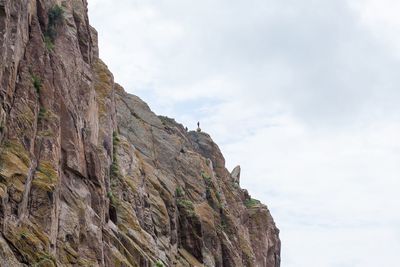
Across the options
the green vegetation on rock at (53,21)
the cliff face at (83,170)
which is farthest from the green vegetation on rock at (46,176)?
the green vegetation on rock at (53,21)

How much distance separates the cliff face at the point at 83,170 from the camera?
1248 inches

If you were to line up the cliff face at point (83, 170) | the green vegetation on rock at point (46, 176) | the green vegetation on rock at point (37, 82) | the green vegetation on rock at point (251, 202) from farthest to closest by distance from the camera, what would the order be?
1. the green vegetation on rock at point (251, 202)
2. the green vegetation on rock at point (37, 82)
3. the green vegetation on rock at point (46, 176)
4. the cliff face at point (83, 170)

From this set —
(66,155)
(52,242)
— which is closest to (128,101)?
(66,155)

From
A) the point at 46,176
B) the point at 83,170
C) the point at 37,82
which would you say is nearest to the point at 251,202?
the point at 83,170

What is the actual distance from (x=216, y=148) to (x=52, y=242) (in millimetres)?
53593

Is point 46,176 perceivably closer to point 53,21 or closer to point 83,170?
point 83,170

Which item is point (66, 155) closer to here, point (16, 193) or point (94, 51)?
point (16, 193)

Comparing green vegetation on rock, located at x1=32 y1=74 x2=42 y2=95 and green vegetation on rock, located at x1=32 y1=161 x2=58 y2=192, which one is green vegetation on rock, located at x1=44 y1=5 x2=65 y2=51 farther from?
green vegetation on rock, located at x1=32 y1=161 x2=58 y2=192

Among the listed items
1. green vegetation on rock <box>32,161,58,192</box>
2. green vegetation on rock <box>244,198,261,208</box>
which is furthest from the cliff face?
green vegetation on rock <box>244,198,261,208</box>

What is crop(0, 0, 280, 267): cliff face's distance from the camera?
31688 millimetres

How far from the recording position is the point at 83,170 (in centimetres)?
3897

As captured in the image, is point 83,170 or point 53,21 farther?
point 53,21

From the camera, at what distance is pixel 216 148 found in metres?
84.7

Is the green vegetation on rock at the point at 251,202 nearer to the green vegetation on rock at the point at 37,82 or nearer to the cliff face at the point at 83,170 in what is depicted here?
the cliff face at the point at 83,170
